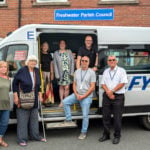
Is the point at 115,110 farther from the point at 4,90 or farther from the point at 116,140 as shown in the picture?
the point at 4,90

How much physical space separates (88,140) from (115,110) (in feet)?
2.82

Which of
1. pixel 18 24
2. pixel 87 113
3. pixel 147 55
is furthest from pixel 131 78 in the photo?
pixel 18 24

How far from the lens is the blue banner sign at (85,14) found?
1164 centimetres

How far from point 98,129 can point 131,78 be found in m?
1.46

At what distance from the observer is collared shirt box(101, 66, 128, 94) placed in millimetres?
5781

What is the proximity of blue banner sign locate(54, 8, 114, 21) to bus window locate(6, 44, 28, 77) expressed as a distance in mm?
5953

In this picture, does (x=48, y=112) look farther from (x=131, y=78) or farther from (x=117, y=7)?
(x=117, y=7)

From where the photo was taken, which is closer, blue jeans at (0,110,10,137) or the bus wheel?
blue jeans at (0,110,10,137)

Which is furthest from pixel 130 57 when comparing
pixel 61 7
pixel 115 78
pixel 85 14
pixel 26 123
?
pixel 61 7

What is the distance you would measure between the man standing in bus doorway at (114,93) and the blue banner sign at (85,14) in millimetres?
6141

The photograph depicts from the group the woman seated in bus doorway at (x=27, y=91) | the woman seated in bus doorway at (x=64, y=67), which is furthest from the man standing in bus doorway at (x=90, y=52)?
the woman seated in bus doorway at (x=27, y=91)

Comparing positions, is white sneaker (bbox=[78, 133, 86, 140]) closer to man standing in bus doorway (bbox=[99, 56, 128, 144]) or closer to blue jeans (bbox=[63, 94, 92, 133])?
blue jeans (bbox=[63, 94, 92, 133])

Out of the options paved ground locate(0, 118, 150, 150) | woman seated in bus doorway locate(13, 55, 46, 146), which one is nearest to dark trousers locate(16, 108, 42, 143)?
woman seated in bus doorway locate(13, 55, 46, 146)

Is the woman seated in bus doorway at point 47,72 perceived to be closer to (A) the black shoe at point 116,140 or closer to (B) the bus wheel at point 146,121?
(A) the black shoe at point 116,140
